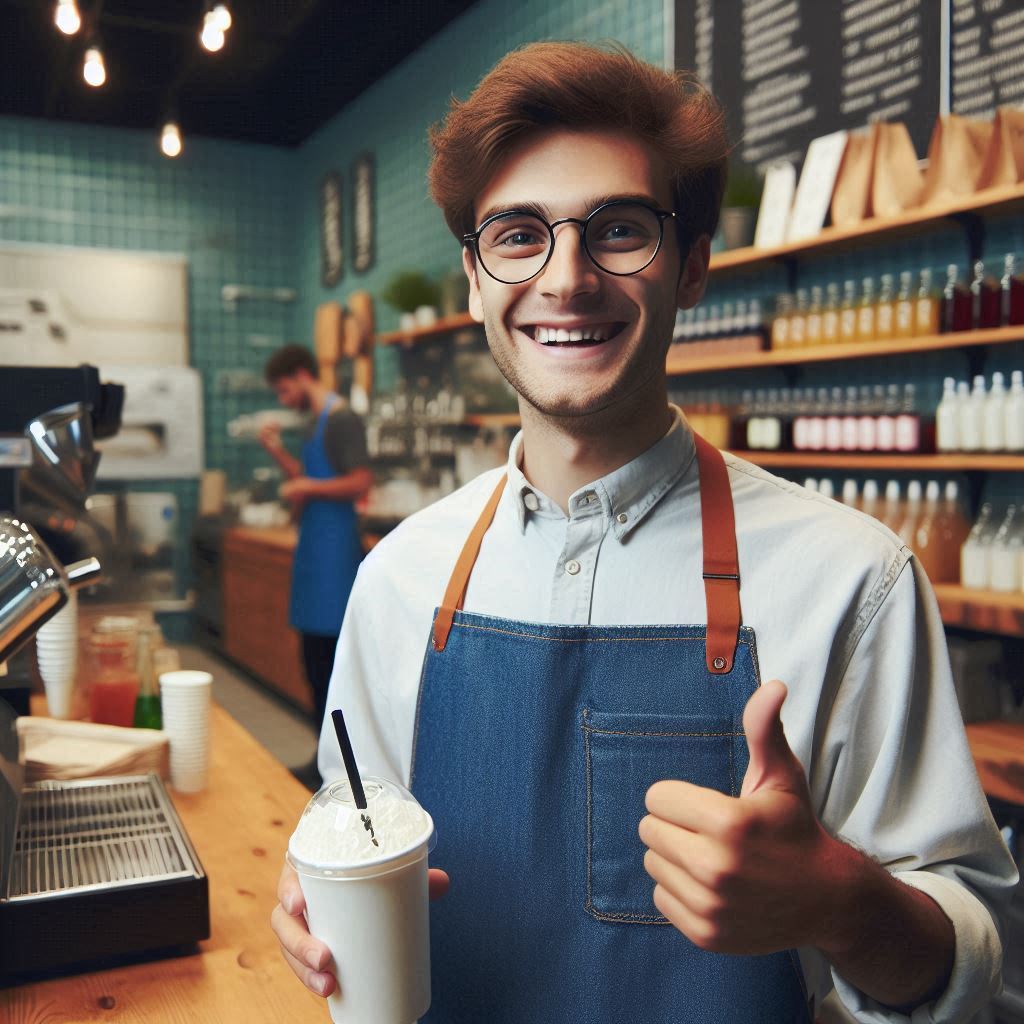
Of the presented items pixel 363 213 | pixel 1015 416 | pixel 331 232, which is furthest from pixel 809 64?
pixel 331 232

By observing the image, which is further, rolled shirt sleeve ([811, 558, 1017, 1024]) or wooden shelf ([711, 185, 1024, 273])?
wooden shelf ([711, 185, 1024, 273])

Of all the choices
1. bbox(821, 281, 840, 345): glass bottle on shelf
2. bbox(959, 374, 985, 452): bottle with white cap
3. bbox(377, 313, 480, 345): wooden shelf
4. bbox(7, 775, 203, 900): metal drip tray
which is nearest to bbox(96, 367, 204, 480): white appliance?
bbox(377, 313, 480, 345): wooden shelf

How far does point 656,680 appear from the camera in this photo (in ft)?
3.77

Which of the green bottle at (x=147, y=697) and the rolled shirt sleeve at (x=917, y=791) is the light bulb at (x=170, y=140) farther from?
the rolled shirt sleeve at (x=917, y=791)

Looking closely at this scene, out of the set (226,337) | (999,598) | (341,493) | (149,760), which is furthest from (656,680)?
(226,337)

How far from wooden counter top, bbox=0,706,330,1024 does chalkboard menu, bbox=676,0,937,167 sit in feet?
9.99

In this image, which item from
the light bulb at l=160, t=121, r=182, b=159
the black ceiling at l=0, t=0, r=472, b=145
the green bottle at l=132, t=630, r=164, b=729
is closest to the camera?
the green bottle at l=132, t=630, r=164, b=729

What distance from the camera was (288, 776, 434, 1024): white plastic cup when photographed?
3.05 ft

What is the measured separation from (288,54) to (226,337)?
2418 millimetres

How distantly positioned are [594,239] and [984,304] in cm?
234

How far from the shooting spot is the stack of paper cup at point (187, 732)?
1938mm

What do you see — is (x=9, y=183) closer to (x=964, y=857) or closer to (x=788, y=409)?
(x=788, y=409)

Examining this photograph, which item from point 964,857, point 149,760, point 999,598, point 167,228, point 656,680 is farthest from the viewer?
point 167,228

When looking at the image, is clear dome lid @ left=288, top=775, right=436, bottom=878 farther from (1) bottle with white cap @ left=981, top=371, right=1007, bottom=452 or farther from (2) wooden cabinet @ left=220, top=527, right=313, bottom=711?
(2) wooden cabinet @ left=220, top=527, right=313, bottom=711
